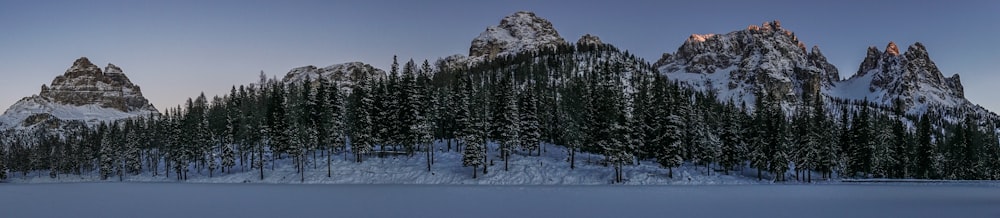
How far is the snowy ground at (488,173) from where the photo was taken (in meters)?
66.9

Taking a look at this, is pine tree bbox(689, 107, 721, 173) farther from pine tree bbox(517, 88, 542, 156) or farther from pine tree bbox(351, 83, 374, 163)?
pine tree bbox(351, 83, 374, 163)

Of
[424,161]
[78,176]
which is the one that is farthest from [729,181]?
[78,176]

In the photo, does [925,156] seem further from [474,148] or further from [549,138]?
[474,148]

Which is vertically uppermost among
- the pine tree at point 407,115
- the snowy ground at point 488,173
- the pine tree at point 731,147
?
the pine tree at point 407,115

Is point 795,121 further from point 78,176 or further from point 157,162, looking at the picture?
point 78,176

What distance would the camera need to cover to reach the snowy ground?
6688cm

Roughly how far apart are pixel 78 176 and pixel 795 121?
13085 cm

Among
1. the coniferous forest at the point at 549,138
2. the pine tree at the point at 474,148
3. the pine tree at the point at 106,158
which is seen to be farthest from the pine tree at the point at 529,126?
the pine tree at the point at 106,158

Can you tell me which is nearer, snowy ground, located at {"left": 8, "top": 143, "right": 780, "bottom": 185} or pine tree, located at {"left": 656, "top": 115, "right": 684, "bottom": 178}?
snowy ground, located at {"left": 8, "top": 143, "right": 780, "bottom": 185}

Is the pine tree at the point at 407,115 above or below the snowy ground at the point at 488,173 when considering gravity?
above

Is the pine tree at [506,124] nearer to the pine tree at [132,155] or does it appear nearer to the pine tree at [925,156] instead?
the pine tree at [925,156]

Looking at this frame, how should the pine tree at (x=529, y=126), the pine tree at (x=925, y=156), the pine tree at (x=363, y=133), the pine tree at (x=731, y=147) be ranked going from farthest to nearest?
the pine tree at (x=925, y=156) < the pine tree at (x=529, y=126) < the pine tree at (x=363, y=133) < the pine tree at (x=731, y=147)

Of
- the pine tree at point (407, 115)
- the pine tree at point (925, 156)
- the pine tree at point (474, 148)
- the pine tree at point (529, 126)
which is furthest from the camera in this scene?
the pine tree at point (925, 156)

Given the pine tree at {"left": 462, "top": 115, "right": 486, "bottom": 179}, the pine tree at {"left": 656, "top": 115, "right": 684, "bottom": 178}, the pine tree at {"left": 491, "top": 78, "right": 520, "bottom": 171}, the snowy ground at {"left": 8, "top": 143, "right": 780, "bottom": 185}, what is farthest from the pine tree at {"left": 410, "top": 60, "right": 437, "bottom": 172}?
the pine tree at {"left": 656, "top": 115, "right": 684, "bottom": 178}
